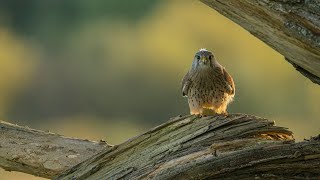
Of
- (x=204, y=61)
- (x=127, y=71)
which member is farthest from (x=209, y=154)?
(x=127, y=71)

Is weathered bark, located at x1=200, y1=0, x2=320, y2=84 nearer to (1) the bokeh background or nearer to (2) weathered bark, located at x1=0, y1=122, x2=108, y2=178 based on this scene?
(2) weathered bark, located at x1=0, y1=122, x2=108, y2=178

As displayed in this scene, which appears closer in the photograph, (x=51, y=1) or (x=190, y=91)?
(x=190, y=91)

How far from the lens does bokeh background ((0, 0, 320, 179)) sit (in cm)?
3238

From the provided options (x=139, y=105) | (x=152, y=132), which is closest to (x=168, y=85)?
(x=139, y=105)

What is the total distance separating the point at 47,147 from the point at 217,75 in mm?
2364

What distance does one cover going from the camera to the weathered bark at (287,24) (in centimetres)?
634

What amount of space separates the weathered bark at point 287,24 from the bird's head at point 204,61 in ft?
10.5

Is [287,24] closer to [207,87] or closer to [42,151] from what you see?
[42,151]

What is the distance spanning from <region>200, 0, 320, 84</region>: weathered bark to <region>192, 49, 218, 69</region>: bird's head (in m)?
3.20

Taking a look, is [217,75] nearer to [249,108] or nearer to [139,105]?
[249,108]

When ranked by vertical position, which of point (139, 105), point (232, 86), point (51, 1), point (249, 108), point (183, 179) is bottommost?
point (183, 179)

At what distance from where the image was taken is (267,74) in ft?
134

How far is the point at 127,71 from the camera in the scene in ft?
127

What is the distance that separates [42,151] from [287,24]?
90.7 inches
